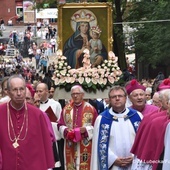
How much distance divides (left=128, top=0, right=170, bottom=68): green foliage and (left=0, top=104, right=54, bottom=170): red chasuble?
735 inches

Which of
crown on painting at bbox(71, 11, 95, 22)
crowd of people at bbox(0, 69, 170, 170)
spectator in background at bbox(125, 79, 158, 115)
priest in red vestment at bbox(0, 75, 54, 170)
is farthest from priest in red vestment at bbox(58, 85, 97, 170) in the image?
crown on painting at bbox(71, 11, 95, 22)

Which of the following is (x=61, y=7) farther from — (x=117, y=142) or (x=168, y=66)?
(x=168, y=66)

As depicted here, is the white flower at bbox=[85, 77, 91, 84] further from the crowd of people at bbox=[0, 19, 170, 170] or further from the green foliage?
the green foliage

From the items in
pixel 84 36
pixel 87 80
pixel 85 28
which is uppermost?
pixel 85 28

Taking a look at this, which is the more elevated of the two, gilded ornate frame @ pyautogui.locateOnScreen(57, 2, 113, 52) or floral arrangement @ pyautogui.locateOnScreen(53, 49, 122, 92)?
gilded ornate frame @ pyautogui.locateOnScreen(57, 2, 113, 52)

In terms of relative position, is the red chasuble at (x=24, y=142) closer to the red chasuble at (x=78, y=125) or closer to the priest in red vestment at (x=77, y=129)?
the priest in red vestment at (x=77, y=129)

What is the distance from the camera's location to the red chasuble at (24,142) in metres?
8.30

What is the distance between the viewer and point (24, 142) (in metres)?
8.34

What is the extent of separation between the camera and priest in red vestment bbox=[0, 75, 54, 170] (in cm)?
829

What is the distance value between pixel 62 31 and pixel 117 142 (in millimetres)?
6244

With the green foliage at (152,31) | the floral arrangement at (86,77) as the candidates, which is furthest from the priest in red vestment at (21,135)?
the green foliage at (152,31)

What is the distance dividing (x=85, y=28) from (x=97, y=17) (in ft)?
1.08

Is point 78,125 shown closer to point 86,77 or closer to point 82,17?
point 86,77

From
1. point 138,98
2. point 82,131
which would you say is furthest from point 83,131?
point 138,98
